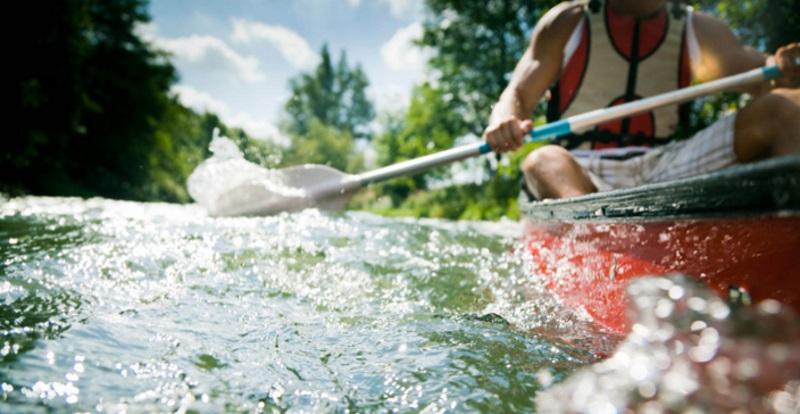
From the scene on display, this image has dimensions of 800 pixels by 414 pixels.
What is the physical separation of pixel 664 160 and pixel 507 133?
0.82 meters

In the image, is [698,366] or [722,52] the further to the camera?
[722,52]

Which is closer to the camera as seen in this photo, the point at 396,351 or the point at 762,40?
the point at 396,351

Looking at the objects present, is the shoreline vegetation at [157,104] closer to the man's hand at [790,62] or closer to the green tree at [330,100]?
the man's hand at [790,62]

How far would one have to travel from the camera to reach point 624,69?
9.88 feet

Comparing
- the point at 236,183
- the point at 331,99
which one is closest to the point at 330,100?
the point at 331,99

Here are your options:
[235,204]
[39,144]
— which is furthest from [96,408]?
[39,144]

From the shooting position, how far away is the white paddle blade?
3.95 m

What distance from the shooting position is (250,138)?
13.8 ft

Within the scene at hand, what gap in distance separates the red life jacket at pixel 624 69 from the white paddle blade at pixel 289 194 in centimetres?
181

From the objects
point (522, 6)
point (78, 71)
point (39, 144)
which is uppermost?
point (522, 6)

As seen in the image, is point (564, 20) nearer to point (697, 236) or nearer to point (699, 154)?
point (699, 154)

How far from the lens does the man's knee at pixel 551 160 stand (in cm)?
230

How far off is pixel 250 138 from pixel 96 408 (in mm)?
3496

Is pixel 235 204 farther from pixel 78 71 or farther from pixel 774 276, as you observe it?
pixel 78 71
